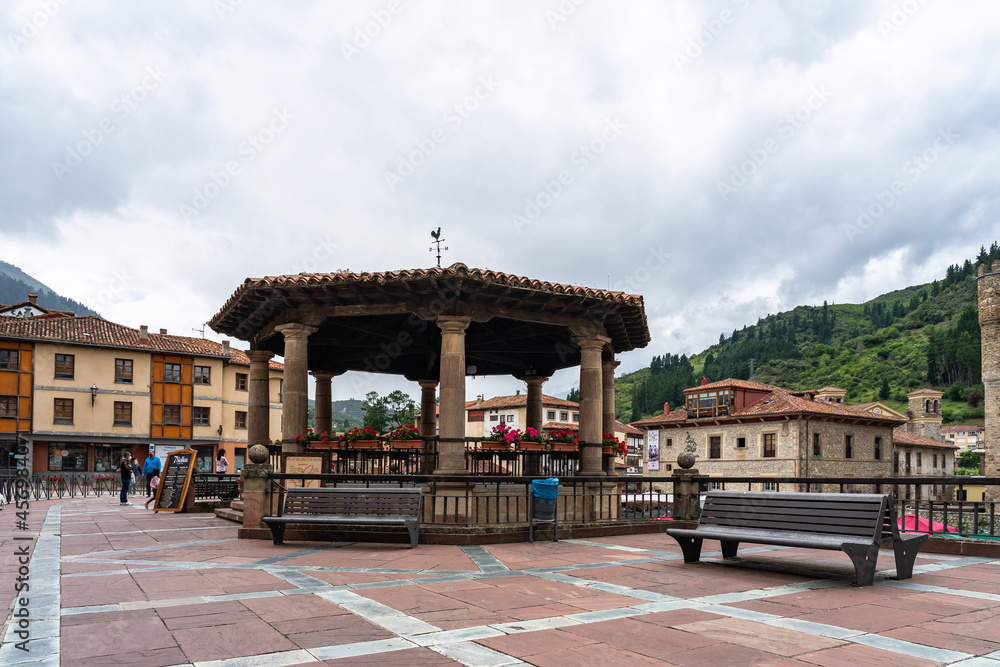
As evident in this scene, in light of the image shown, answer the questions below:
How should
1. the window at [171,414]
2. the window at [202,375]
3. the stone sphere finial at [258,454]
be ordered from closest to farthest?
1. the stone sphere finial at [258,454]
2. the window at [171,414]
3. the window at [202,375]

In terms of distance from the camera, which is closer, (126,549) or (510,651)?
(510,651)

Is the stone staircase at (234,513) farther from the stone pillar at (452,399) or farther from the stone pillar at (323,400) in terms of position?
the stone pillar at (452,399)

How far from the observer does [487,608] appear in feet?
18.0

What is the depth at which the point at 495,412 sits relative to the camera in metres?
71.5

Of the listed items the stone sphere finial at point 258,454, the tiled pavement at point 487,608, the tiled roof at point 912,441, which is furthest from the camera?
the tiled roof at point 912,441

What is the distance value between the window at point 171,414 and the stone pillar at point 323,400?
84.2 ft

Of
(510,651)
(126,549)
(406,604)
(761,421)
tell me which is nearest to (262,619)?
(406,604)


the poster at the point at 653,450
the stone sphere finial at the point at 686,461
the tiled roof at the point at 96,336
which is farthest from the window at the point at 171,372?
the stone sphere finial at the point at 686,461

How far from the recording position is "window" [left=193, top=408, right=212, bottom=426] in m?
42.1

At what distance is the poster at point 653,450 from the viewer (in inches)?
2103

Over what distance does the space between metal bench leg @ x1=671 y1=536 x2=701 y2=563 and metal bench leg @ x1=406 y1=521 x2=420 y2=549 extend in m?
3.24

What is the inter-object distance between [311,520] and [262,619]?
3.99 m

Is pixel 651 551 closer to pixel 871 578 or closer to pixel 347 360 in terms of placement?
pixel 871 578

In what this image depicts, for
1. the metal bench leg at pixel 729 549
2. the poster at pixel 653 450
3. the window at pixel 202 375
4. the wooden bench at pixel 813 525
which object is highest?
the window at pixel 202 375
